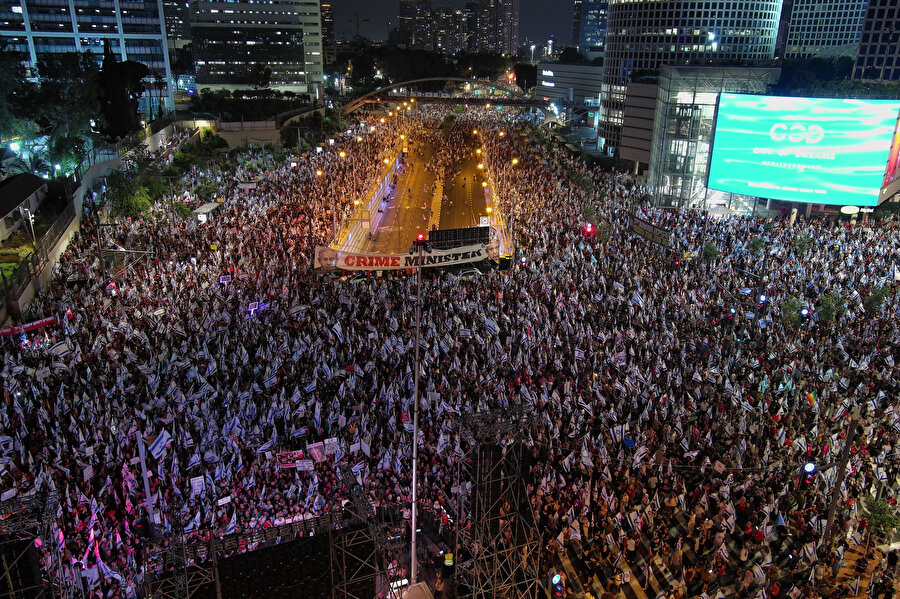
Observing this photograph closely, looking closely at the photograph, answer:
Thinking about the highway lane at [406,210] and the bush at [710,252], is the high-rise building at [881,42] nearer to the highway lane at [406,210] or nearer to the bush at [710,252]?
the highway lane at [406,210]

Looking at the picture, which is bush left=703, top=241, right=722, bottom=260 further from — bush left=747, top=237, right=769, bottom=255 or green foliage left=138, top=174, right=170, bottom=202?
green foliage left=138, top=174, right=170, bottom=202

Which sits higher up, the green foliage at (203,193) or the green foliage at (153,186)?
the green foliage at (153,186)

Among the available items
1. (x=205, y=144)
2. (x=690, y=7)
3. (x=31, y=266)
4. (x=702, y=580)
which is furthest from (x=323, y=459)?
(x=690, y=7)

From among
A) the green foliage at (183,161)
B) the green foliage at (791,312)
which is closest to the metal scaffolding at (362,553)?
the green foliage at (791,312)

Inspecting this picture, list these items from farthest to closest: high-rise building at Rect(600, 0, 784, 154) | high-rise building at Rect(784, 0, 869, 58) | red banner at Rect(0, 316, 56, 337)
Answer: high-rise building at Rect(784, 0, 869, 58) → high-rise building at Rect(600, 0, 784, 154) → red banner at Rect(0, 316, 56, 337)

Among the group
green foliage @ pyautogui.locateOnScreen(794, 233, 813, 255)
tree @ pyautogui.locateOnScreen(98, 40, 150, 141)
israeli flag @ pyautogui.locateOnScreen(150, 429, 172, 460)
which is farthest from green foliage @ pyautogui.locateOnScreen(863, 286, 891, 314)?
tree @ pyautogui.locateOnScreen(98, 40, 150, 141)

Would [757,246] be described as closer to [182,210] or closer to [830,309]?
[830,309]
